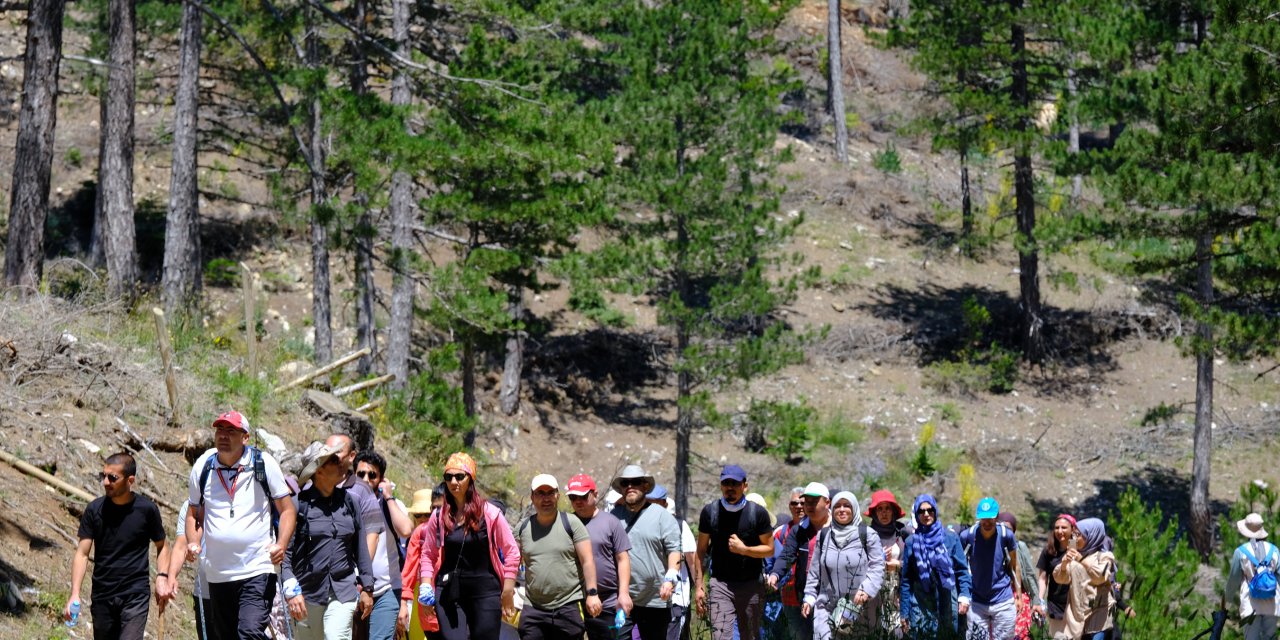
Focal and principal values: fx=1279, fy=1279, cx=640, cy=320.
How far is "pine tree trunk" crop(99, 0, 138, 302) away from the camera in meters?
14.6

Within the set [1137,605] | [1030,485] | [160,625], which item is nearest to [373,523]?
[160,625]

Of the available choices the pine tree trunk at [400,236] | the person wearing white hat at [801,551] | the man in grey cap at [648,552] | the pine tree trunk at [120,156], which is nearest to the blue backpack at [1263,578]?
the person wearing white hat at [801,551]

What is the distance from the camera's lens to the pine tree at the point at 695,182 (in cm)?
2283

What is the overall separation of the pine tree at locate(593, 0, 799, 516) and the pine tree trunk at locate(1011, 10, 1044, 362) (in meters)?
5.16

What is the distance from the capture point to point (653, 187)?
75.1 feet

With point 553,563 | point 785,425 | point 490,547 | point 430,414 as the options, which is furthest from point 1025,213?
point 490,547

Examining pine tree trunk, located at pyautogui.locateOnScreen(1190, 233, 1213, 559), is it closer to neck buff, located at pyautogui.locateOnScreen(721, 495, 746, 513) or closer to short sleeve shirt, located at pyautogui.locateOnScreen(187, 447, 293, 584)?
neck buff, located at pyautogui.locateOnScreen(721, 495, 746, 513)

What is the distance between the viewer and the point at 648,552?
7.61 m

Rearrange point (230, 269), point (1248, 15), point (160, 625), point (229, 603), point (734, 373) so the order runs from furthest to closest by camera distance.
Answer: point (230, 269) < point (734, 373) < point (1248, 15) < point (160, 625) < point (229, 603)

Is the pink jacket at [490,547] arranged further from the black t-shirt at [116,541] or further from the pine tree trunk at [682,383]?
the pine tree trunk at [682,383]

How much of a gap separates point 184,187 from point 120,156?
6.33 feet

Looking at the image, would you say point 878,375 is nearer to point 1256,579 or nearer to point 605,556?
point 1256,579

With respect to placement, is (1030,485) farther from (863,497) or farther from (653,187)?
(653,187)

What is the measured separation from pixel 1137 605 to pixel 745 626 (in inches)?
173
